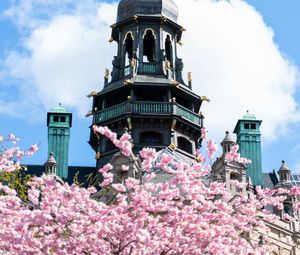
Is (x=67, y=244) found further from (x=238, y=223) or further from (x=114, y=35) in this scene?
(x=114, y=35)

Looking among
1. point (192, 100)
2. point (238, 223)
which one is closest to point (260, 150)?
point (192, 100)

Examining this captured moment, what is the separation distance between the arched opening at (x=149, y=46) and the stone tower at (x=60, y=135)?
12246mm

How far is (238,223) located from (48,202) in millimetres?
7003

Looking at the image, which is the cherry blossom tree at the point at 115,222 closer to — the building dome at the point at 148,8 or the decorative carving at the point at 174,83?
the decorative carving at the point at 174,83

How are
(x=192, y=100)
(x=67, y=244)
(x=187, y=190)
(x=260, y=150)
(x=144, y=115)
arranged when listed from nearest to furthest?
(x=67, y=244) → (x=187, y=190) → (x=144, y=115) → (x=192, y=100) → (x=260, y=150)

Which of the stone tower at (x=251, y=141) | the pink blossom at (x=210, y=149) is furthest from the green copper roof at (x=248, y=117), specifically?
the pink blossom at (x=210, y=149)

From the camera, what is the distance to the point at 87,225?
23734mm


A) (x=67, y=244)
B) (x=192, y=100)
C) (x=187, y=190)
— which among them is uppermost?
(x=192, y=100)

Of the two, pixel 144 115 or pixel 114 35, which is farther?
pixel 114 35

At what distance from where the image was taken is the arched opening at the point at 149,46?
64.9m

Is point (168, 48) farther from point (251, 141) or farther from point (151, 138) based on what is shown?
point (251, 141)

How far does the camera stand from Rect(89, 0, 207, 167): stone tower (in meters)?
60.2

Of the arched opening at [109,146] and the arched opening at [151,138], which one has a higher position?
the arched opening at [151,138]

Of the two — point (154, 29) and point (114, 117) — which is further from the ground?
point (154, 29)
